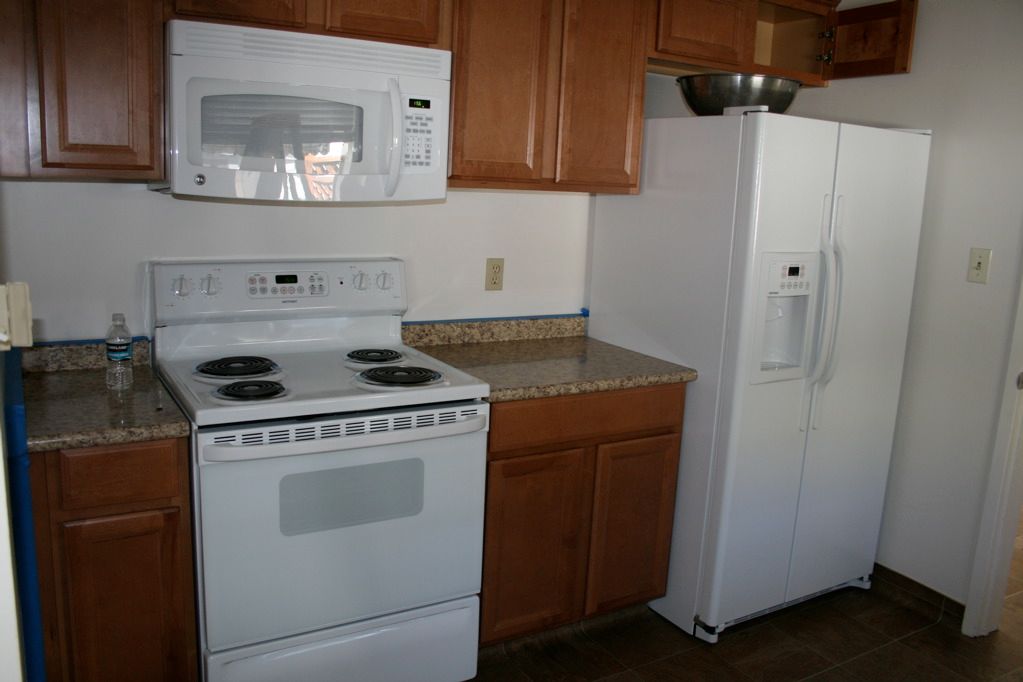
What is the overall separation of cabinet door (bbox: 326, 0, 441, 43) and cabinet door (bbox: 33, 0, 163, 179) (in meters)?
0.44

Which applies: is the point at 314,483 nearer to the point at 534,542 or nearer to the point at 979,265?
the point at 534,542

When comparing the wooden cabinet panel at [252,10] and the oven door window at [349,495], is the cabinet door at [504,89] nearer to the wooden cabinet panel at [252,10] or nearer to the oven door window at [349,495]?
the wooden cabinet panel at [252,10]

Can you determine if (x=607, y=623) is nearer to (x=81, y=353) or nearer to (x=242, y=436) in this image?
(x=242, y=436)

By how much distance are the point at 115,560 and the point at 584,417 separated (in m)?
Result: 1.27

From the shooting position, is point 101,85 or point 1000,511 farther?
point 1000,511

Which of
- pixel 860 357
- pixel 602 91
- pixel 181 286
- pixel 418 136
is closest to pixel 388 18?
pixel 418 136

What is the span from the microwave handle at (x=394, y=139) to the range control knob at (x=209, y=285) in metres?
0.57

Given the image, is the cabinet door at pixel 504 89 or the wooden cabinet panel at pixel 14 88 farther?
the cabinet door at pixel 504 89

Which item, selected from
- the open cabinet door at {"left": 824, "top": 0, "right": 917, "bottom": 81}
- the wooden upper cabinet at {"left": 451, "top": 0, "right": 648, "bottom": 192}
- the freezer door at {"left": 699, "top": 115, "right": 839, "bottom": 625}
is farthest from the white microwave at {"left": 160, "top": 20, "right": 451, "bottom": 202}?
the open cabinet door at {"left": 824, "top": 0, "right": 917, "bottom": 81}

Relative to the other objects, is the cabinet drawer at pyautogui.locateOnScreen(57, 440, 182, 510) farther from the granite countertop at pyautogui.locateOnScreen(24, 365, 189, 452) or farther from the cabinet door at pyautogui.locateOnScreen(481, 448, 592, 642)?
the cabinet door at pyautogui.locateOnScreen(481, 448, 592, 642)

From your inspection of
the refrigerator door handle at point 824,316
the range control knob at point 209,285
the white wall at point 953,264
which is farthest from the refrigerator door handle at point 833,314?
the range control knob at point 209,285

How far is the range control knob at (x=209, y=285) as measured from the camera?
2406 millimetres

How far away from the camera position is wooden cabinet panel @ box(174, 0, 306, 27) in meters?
2.04

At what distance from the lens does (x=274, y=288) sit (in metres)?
2.50
